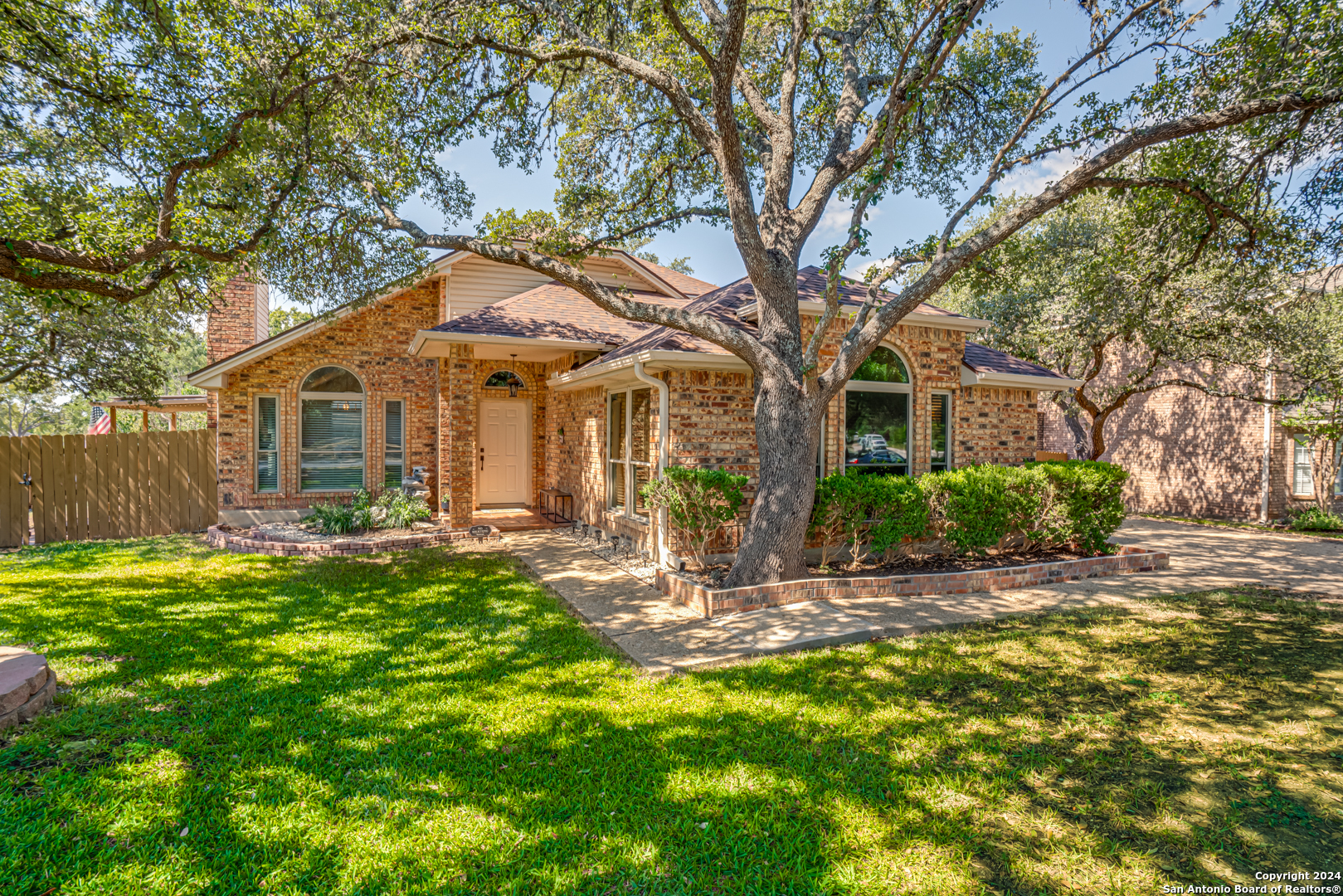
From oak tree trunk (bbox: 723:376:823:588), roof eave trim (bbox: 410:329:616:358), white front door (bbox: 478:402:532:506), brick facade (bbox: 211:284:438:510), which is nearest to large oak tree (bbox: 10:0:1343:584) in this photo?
oak tree trunk (bbox: 723:376:823:588)

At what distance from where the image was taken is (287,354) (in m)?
12.2

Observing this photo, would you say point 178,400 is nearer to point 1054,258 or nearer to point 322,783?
point 322,783

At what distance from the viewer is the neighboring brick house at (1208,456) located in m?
14.2

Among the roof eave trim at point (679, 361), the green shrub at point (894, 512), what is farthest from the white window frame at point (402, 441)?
the green shrub at point (894, 512)

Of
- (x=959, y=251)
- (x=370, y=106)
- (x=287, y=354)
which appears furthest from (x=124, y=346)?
(x=959, y=251)

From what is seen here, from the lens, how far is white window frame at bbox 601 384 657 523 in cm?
952

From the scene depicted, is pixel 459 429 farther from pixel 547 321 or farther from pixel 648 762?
pixel 648 762

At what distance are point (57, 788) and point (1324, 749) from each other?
751 centimetres

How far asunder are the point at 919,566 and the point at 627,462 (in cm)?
480

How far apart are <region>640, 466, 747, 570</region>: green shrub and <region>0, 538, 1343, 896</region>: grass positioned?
2.32m

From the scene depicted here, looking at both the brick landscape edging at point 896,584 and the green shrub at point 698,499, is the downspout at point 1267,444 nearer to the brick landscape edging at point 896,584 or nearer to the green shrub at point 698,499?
the brick landscape edging at point 896,584

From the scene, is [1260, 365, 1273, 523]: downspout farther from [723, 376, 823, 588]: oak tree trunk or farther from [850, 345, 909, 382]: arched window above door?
[723, 376, 823, 588]: oak tree trunk

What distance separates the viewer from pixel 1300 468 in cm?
1448

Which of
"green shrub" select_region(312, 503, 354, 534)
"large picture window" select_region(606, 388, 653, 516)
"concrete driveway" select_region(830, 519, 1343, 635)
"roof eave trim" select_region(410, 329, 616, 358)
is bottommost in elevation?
"concrete driveway" select_region(830, 519, 1343, 635)
